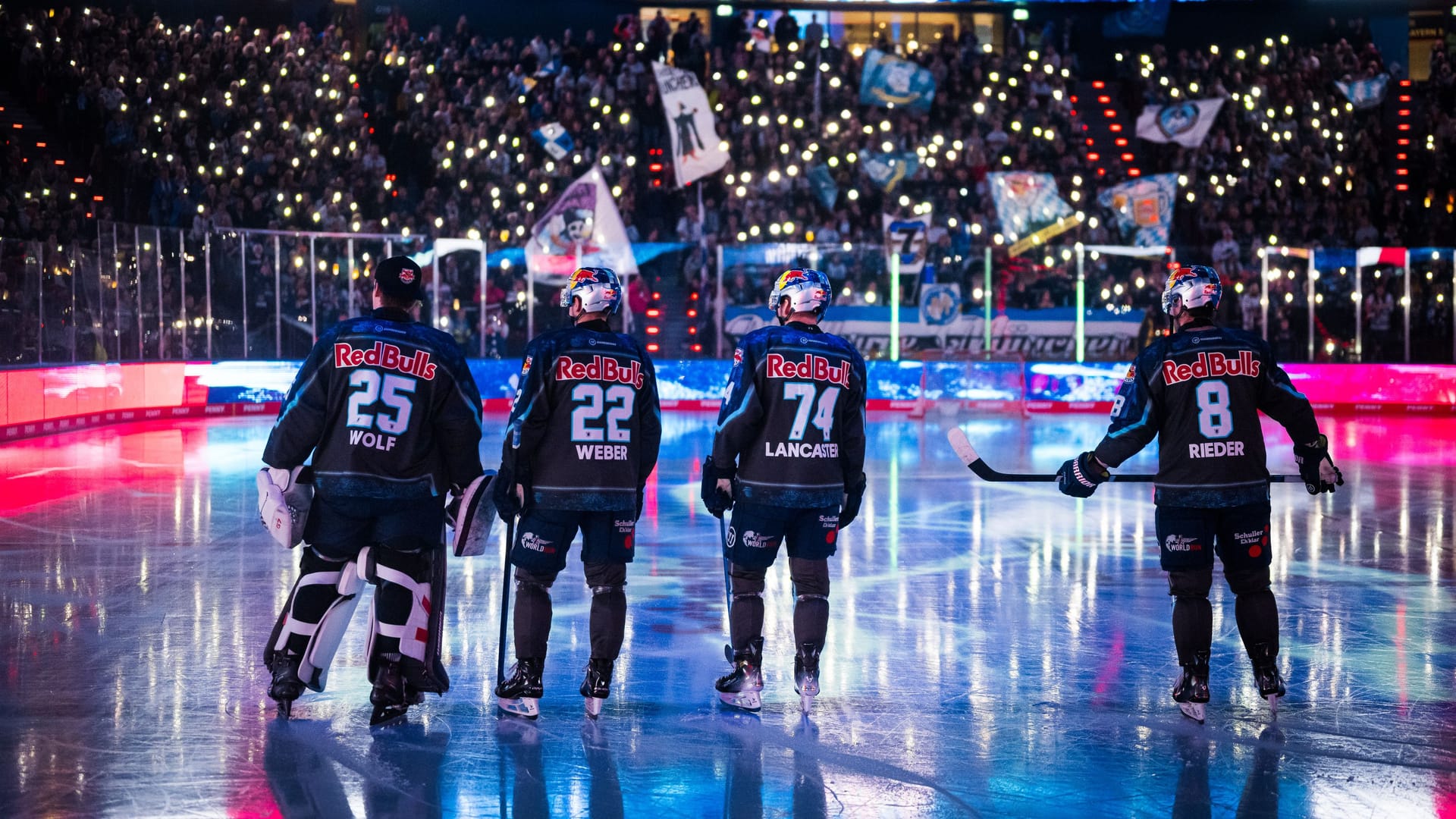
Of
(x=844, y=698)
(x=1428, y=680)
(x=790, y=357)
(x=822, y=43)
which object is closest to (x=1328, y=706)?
(x=1428, y=680)

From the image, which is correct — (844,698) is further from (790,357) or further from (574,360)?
(574,360)

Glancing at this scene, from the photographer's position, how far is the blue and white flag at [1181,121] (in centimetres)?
2764

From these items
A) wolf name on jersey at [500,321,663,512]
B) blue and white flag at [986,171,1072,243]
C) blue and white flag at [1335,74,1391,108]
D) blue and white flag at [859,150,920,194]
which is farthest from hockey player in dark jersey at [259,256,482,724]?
blue and white flag at [1335,74,1391,108]

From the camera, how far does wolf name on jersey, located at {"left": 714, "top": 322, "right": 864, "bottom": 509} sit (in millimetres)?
6074

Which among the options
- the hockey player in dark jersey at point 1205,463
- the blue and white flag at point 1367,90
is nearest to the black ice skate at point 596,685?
the hockey player in dark jersey at point 1205,463

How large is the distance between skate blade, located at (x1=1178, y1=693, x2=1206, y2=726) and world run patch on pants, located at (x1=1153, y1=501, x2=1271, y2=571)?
556 mm

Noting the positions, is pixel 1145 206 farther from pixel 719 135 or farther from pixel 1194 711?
pixel 1194 711

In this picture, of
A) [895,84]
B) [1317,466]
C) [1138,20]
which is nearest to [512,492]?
[1317,466]

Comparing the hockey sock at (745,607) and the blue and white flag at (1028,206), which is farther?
the blue and white flag at (1028,206)

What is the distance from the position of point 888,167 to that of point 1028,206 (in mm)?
2638

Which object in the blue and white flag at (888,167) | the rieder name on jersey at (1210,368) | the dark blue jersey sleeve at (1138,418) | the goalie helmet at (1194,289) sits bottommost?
the dark blue jersey sleeve at (1138,418)

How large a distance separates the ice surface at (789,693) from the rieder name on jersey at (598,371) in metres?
1.38

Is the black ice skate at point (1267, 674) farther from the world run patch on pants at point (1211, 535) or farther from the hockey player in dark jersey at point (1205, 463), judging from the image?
the world run patch on pants at point (1211, 535)

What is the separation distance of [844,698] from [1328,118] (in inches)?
1011
